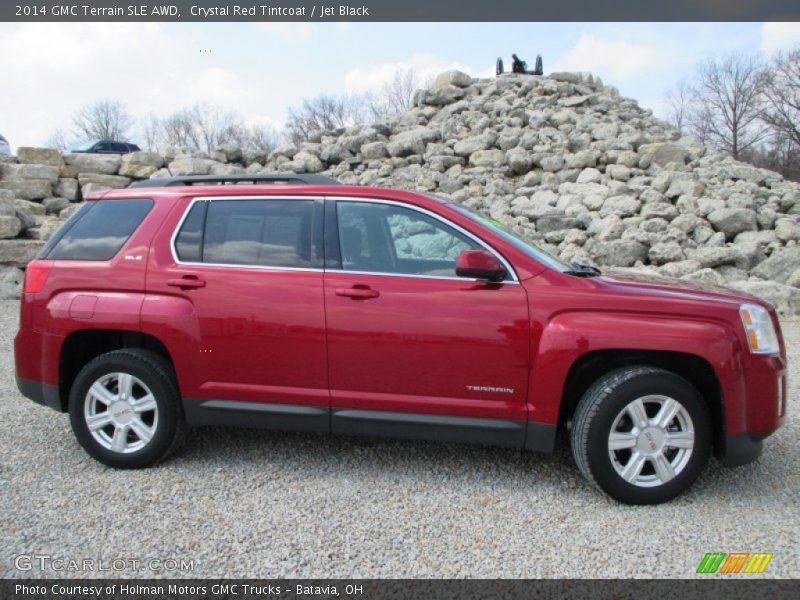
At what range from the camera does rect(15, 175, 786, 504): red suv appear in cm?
345

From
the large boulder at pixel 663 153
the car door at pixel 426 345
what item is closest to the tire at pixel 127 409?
the car door at pixel 426 345

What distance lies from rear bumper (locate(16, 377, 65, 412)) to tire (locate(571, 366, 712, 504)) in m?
3.35

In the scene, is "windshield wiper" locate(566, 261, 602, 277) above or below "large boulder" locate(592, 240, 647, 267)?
above

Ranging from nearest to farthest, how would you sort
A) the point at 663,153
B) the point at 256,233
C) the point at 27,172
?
the point at 256,233, the point at 27,172, the point at 663,153

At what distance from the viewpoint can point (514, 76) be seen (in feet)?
77.4

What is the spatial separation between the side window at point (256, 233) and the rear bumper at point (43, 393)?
1272 mm

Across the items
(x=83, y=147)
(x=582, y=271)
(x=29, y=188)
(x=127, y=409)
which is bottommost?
(x=127, y=409)

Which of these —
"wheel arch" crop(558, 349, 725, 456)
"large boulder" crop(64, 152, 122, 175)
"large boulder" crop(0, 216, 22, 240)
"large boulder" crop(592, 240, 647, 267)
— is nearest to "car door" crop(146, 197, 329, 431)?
"wheel arch" crop(558, 349, 725, 456)

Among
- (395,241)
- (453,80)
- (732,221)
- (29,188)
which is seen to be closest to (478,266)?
(395,241)

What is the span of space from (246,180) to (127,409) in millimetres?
1690

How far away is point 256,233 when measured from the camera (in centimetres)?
395

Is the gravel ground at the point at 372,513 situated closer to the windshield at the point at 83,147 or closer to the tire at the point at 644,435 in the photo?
the tire at the point at 644,435

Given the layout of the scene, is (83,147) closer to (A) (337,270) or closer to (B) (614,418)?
(A) (337,270)

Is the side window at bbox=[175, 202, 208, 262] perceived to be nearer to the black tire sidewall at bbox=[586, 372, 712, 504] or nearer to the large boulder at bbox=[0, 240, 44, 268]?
the black tire sidewall at bbox=[586, 372, 712, 504]
